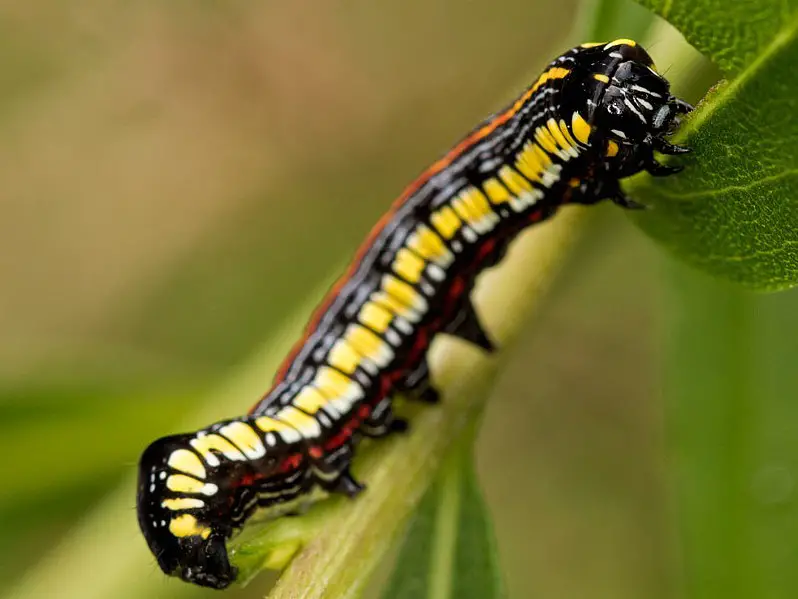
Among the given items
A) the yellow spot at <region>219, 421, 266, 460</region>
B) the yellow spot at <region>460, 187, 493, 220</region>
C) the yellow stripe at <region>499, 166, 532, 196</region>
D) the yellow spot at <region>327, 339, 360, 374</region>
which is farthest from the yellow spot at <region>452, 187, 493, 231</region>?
the yellow spot at <region>219, 421, 266, 460</region>

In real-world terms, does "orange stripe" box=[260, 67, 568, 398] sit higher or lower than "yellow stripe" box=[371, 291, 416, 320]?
higher

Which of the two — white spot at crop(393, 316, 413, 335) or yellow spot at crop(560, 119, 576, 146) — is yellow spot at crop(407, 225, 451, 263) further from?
yellow spot at crop(560, 119, 576, 146)

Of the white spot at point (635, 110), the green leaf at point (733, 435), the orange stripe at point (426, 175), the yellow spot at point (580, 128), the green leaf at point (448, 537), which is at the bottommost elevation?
the green leaf at point (733, 435)

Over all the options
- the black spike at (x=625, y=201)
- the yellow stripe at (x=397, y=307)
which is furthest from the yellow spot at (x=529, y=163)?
the yellow stripe at (x=397, y=307)

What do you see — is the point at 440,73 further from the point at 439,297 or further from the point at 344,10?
the point at 439,297

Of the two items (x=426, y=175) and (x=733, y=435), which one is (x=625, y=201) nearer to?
(x=426, y=175)

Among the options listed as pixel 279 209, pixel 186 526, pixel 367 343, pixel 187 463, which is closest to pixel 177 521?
pixel 186 526

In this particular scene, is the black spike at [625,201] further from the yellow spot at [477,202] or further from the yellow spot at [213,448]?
the yellow spot at [213,448]
